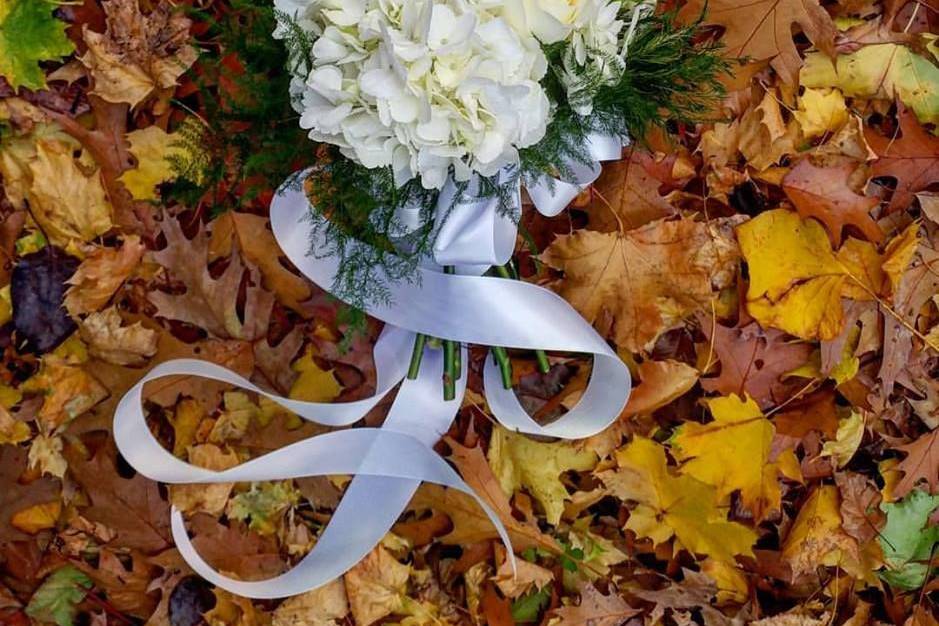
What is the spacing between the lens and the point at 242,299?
4.93 feet

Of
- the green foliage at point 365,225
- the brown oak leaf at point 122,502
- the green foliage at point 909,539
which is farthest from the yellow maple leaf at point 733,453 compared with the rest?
the brown oak leaf at point 122,502

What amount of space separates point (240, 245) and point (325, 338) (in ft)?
0.77

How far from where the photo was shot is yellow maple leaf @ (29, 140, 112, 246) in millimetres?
1442

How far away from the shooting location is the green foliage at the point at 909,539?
4.80 feet

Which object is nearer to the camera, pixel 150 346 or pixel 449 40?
pixel 449 40

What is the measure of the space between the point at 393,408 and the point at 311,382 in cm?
17

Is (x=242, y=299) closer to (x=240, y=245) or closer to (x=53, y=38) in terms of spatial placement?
(x=240, y=245)

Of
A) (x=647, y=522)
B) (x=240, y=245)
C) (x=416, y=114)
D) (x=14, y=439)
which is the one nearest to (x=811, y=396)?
(x=647, y=522)

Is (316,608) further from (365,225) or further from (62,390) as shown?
(365,225)

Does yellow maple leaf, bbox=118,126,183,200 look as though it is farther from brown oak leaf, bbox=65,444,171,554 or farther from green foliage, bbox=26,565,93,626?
green foliage, bbox=26,565,93,626

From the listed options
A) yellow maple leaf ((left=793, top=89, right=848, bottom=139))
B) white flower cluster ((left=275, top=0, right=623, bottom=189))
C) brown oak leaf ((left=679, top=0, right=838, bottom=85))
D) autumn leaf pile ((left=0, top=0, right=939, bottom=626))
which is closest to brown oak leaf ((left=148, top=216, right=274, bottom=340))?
autumn leaf pile ((left=0, top=0, right=939, bottom=626))

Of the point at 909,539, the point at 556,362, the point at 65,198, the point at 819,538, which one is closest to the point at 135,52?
the point at 65,198

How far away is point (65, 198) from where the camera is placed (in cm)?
145

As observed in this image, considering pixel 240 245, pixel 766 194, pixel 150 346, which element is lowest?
pixel 150 346
